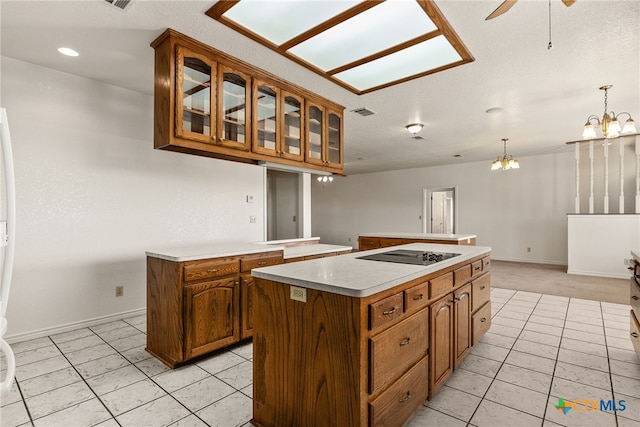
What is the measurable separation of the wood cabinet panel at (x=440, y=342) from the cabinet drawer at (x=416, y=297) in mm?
113

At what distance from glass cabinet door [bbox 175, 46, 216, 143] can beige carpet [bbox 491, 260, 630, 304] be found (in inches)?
189

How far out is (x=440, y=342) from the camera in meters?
1.94

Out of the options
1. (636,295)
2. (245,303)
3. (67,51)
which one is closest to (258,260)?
(245,303)

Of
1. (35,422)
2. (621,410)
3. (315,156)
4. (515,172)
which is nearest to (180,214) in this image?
(315,156)

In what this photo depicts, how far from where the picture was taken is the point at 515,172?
7414 millimetres

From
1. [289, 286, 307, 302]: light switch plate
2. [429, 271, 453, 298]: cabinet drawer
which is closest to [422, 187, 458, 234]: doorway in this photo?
[429, 271, 453, 298]: cabinet drawer

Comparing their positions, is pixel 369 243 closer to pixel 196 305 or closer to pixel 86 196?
pixel 196 305

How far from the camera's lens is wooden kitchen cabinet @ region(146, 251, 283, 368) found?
2328 mm

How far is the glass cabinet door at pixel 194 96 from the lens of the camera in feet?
7.48

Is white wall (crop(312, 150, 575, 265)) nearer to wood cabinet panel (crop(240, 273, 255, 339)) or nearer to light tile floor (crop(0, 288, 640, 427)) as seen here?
light tile floor (crop(0, 288, 640, 427))

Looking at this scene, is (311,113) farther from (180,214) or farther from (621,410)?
Result: (621,410)

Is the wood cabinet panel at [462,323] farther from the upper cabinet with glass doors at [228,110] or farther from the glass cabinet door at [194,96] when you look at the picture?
the glass cabinet door at [194,96]

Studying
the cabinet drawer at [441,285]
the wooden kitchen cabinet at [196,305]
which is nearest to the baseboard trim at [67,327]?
the wooden kitchen cabinet at [196,305]

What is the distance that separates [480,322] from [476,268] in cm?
48
